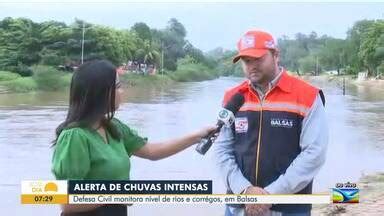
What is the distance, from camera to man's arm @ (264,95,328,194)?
2684mm

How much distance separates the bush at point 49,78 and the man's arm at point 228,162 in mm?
39721

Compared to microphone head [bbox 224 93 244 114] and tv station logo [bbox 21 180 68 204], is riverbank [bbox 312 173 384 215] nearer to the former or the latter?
microphone head [bbox 224 93 244 114]

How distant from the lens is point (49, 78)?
1705 inches

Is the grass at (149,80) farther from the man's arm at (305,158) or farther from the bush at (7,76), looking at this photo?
the man's arm at (305,158)

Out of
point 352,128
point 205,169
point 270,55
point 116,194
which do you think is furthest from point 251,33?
point 352,128

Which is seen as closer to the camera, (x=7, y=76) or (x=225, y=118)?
(x=225, y=118)

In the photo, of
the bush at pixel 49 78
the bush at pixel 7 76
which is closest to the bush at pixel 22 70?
the bush at pixel 7 76

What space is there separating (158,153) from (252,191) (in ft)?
1.39

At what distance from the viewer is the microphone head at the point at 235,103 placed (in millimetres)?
2744

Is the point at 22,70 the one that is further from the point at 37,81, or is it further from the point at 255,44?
the point at 255,44

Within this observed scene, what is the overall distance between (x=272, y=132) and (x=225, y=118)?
0.67 ft

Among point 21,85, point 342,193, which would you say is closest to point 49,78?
point 21,85

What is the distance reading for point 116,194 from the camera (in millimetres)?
2439

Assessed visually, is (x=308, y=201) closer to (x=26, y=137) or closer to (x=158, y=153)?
(x=158, y=153)
